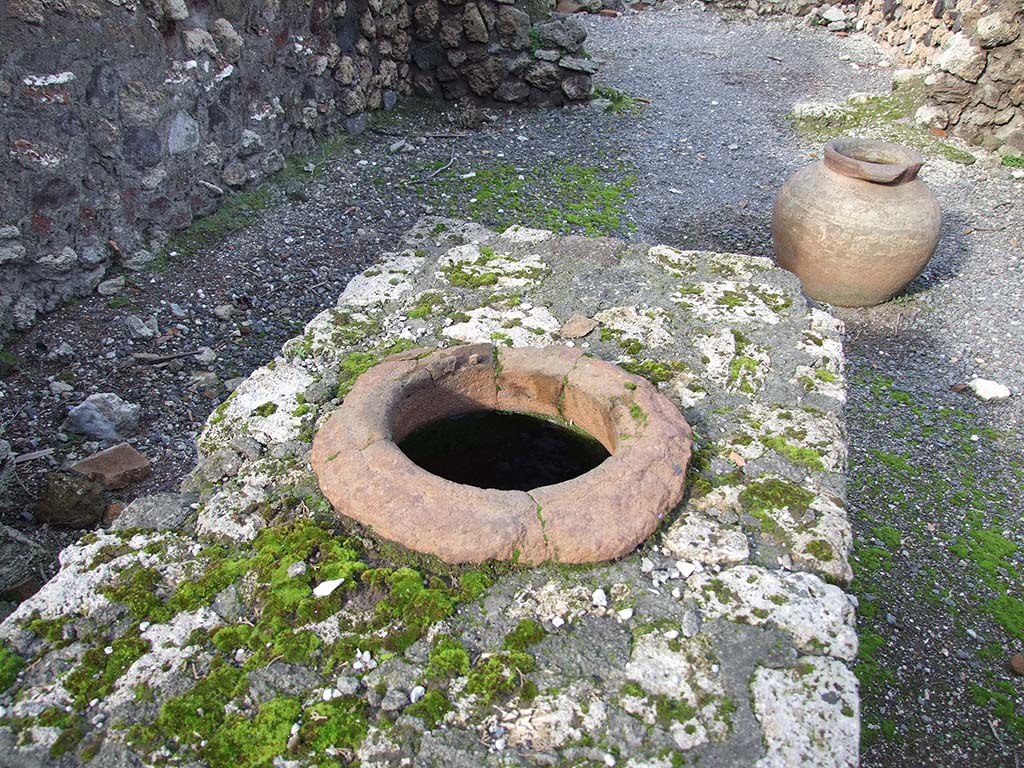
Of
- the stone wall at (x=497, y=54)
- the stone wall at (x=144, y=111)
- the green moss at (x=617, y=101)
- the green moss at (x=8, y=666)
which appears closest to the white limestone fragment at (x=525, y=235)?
the green moss at (x=8, y=666)

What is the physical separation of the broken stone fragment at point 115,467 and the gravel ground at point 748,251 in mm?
58

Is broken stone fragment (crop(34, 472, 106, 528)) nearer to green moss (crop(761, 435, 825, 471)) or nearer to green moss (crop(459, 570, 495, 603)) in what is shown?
green moss (crop(459, 570, 495, 603))

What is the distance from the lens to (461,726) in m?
1.40

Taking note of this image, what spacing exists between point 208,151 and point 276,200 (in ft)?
1.98

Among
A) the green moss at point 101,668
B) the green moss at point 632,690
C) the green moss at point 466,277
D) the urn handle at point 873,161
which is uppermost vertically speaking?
the green moss at point 466,277

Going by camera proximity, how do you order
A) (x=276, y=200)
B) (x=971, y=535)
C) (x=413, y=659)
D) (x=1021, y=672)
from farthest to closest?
1. (x=276, y=200)
2. (x=971, y=535)
3. (x=1021, y=672)
4. (x=413, y=659)

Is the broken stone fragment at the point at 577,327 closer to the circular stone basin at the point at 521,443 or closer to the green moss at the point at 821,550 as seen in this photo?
the circular stone basin at the point at 521,443

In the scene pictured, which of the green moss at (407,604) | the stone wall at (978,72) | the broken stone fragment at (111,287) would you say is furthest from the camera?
the stone wall at (978,72)

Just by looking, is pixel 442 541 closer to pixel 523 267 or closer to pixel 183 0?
pixel 523 267

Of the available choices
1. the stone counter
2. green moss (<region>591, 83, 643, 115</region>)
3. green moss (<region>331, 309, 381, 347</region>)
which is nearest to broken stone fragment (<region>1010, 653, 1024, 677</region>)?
the stone counter

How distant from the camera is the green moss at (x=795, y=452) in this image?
198 centimetres

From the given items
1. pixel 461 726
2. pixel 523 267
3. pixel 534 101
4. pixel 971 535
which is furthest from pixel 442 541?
pixel 534 101

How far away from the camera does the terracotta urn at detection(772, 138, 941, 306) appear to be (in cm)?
444

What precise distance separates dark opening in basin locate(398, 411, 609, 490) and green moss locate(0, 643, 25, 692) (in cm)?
A: 102
